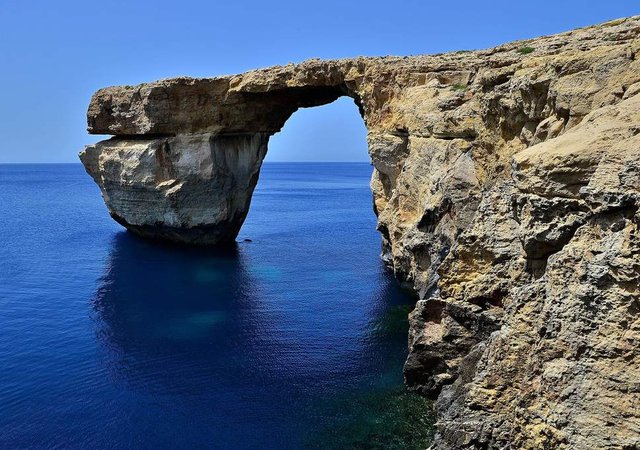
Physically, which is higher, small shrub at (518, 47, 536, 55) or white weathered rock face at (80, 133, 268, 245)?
small shrub at (518, 47, 536, 55)

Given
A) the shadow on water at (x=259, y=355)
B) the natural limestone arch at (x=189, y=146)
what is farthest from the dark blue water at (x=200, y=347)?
the natural limestone arch at (x=189, y=146)

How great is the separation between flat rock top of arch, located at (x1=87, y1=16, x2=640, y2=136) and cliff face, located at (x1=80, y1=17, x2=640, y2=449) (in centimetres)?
20

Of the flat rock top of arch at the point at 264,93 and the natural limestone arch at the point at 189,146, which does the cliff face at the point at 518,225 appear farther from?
the natural limestone arch at the point at 189,146

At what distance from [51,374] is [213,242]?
2618 cm

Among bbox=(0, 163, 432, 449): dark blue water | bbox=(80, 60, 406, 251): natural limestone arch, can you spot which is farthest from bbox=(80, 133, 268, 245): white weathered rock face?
bbox=(0, 163, 432, 449): dark blue water

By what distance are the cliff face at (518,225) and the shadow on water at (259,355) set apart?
2656 millimetres

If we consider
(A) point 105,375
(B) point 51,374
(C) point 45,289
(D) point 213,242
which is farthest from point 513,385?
(D) point 213,242

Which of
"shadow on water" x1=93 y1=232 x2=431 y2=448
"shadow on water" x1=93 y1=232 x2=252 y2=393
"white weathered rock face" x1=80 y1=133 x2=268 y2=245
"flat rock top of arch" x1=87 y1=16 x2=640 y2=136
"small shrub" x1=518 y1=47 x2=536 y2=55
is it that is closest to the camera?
"shadow on water" x1=93 y1=232 x2=431 y2=448

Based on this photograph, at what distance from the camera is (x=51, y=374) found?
78.0 ft

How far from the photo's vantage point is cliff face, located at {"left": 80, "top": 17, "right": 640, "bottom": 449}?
985 centimetres

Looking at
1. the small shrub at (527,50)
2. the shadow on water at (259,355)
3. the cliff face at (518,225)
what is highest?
the small shrub at (527,50)

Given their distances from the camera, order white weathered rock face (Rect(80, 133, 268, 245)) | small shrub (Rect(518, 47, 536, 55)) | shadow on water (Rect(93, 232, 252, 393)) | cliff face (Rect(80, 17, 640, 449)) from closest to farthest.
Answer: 1. cliff face (Rect(80, 17, 640, 449))
2. small shrub (Rect(518, 47, 536, 55))
3. shadow on water (Rect(93, 232, 252, 393))
4. white weathered rock face (Rect(80, 133, 268, 245))

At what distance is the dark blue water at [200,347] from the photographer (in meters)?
19.3

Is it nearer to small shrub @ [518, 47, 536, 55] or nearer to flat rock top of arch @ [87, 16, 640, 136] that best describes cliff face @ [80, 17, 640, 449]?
small shrub @ [518, 47, 536, 55]
